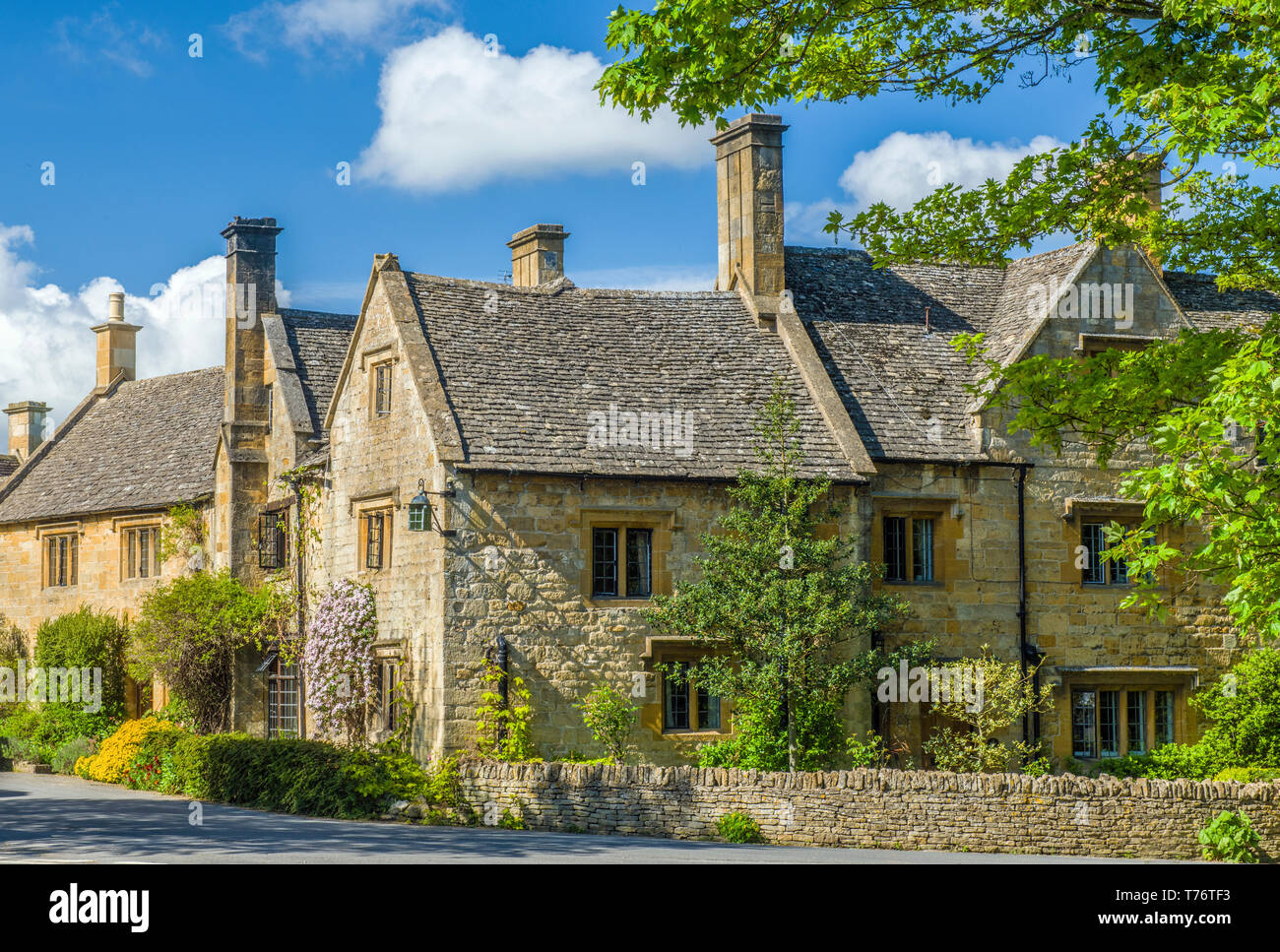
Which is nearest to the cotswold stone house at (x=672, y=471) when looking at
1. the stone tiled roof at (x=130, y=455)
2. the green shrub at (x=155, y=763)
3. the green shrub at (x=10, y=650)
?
the green shrub at (x=155, y=763)

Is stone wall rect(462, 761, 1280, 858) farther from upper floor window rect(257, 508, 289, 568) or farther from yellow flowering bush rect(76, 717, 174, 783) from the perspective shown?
yellow flowering bush rect(76, 717, 174, 783)

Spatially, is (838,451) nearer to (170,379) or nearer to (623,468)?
(623,468)

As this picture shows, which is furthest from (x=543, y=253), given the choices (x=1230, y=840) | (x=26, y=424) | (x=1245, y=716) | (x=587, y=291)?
(x=26, y=424)

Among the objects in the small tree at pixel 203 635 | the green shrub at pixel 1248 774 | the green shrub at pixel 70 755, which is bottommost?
the green shrub at pixel 70 755

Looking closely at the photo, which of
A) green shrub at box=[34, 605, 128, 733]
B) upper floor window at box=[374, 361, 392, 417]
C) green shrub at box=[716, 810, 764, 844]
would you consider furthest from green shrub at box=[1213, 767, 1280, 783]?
green shrub at box=[34, 605, 128, 733]

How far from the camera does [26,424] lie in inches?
1861

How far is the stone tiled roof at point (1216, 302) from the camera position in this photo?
1145 inches

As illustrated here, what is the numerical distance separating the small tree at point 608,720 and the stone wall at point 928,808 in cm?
221

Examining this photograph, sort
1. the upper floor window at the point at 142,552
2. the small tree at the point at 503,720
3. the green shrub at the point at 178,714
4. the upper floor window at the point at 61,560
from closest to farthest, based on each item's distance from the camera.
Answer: the small tree at the point at 503,720 < the green shrub at the point at 178,714 < the upper floor window at the point at 142,552 < the upper floor window at the point at 61,560

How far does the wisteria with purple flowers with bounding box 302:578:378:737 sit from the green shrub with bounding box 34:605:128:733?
945cm

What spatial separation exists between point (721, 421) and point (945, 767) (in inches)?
265

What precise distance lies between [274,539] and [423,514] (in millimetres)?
7292

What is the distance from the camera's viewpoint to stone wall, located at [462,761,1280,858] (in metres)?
19.9

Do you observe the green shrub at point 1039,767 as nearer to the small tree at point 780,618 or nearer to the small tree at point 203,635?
the small tree at point 780,618
